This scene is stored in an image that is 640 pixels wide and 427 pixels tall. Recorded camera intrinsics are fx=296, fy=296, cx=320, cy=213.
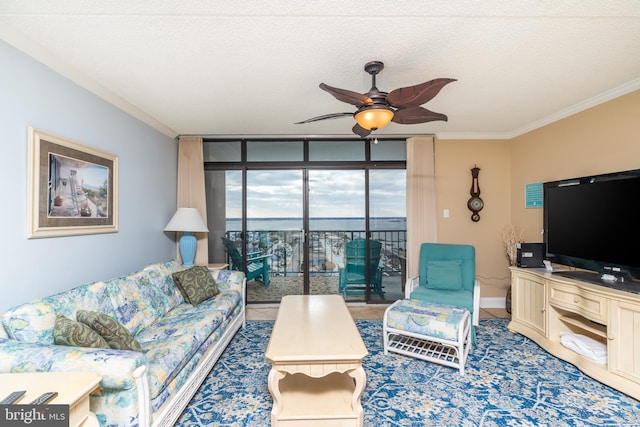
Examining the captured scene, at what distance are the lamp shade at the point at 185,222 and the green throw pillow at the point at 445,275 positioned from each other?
288cm

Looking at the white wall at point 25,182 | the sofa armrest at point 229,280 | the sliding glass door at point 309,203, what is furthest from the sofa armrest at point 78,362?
the sliding glass door at point 309,203

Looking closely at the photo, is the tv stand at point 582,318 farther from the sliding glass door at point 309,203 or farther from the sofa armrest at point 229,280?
the sofa armrest at point 229,280

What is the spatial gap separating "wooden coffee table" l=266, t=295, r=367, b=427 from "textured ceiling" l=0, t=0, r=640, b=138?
199 cm

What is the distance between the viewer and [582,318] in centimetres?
284

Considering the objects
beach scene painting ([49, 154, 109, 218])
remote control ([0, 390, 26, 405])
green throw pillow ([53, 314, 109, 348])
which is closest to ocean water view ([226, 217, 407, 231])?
beach scene painting ([49, 154, 109, 218])

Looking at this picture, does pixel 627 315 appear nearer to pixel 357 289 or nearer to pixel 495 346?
pixel 495 346

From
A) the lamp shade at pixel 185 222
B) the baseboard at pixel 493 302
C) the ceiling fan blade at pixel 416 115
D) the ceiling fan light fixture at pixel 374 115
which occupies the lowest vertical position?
the baseboard at pixel 493 302

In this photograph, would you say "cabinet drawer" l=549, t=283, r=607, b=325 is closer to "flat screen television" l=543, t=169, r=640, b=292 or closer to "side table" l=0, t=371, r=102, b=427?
"flat screen television" l=543, t=169, r=640, b=292

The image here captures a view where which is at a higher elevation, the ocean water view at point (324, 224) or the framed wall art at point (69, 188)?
the framed wall art at point (69, 188)

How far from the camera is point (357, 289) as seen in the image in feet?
14.7

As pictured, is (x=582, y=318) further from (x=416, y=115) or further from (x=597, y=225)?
(x=416, y=115)

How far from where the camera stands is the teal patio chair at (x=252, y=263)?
14.5 ft

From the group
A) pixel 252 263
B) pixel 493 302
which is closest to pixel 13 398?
pixel 252 263

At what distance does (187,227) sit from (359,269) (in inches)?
97.4
